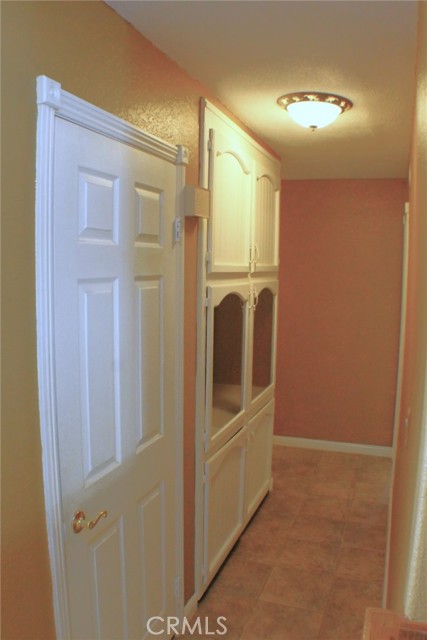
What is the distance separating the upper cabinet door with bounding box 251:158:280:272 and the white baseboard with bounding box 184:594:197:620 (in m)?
1.72

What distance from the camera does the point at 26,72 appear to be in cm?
127

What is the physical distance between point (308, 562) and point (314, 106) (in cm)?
239

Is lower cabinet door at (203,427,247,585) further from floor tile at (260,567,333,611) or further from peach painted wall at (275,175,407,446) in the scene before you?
peach painted wall at (275,175,407,446)

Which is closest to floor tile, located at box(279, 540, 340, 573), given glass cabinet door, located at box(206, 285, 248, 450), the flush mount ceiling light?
glass cabinet door, located at box(206, 285, 248, 450)

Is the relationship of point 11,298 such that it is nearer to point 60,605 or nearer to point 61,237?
point 61,237

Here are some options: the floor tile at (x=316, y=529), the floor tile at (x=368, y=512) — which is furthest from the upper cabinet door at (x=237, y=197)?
the floor tile at (x=368, y=512)

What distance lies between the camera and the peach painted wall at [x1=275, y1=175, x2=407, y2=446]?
455 cm

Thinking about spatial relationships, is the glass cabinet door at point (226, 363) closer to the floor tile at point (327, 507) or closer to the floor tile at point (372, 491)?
the floor tile at point (327, 507)

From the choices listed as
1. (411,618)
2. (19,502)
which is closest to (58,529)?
(19,502)

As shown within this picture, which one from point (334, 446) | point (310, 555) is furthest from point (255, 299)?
point (334, 446)

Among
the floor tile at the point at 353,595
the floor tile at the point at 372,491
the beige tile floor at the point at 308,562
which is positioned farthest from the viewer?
the floor tile at the point at 372,491

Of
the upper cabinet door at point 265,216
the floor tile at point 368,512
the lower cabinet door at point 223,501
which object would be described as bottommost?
the floor tile at point 368,512

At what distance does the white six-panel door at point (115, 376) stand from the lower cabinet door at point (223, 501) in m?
0.40

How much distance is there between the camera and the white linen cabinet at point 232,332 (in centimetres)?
244
